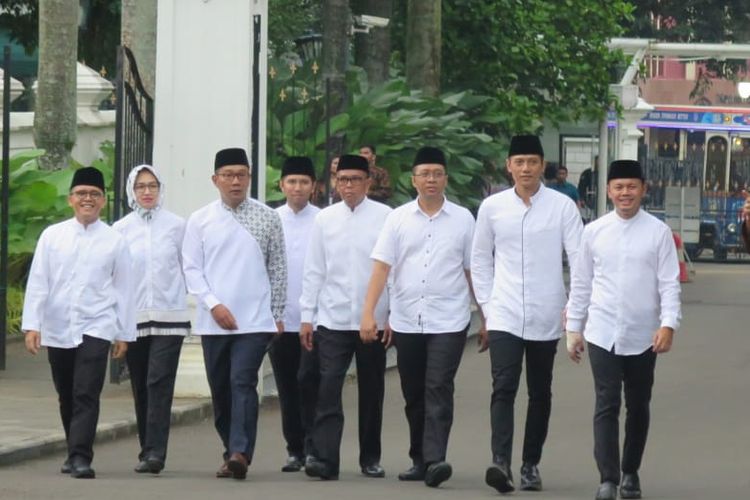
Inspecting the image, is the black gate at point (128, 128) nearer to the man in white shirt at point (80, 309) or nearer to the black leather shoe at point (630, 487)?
the man in white shirt at point (80, 309)

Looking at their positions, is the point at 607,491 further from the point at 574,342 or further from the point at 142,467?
the point at 142,467

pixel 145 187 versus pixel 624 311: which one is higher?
pixel 145 187

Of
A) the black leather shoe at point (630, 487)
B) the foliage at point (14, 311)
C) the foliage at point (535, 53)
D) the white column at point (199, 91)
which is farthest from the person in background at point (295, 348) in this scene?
the foliage at point (535, 53)

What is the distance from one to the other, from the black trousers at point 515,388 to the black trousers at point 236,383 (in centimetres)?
136

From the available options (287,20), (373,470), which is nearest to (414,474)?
(373,470)

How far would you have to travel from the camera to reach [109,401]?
15953 millimetres

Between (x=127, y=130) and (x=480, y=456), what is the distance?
4.39 m

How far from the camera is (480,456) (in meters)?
13.5

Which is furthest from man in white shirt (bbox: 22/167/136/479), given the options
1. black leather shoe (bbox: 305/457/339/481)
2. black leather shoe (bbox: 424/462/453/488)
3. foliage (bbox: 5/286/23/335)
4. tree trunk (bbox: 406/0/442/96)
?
tree trunk (bbox: 406/0/442/96)

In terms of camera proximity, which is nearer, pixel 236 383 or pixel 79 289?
pixel 236 383

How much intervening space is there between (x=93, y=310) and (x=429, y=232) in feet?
6.35

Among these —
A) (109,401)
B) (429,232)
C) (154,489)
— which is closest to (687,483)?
(429,232)

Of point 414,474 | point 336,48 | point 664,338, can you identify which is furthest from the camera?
point 336,48

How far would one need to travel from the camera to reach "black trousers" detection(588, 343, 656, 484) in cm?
1125
